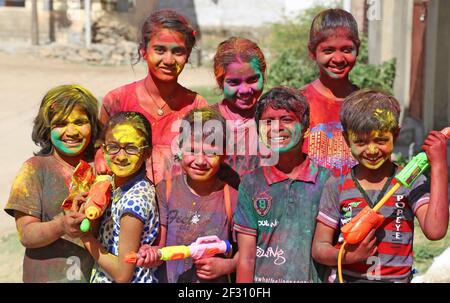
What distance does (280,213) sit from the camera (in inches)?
123

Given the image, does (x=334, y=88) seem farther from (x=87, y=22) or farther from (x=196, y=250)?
(x=87, y=22)

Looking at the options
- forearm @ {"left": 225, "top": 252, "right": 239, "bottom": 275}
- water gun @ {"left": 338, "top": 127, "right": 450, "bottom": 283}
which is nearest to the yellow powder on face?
forearm @ {"left": 225, "top": 252, "right": 239, "bottom": 275}

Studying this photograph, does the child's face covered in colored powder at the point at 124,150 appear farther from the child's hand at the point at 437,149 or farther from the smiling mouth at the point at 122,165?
the child's hand at the point at 437,149

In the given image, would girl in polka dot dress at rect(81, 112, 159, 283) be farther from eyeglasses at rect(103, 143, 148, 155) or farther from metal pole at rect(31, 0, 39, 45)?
metal pole at rect(31, 0, 39, 45)

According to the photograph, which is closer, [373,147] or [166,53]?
[373,147]

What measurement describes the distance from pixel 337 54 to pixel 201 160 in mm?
859

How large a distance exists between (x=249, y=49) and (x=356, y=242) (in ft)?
3.56

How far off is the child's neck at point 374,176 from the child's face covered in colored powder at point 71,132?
115cm

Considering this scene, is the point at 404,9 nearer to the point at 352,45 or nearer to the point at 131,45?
the point at 352,45

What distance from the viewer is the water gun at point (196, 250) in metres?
3.04

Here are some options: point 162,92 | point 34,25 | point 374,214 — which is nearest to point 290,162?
point 374,214

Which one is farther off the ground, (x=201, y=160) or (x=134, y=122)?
(x=134, y=122)

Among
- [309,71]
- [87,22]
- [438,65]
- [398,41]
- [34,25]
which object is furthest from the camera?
Result: [87,22]

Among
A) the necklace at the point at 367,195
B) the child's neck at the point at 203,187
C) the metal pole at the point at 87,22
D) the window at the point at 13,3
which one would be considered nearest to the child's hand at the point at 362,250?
the necklace at the point at 367,195
